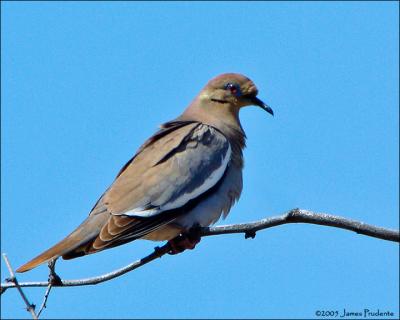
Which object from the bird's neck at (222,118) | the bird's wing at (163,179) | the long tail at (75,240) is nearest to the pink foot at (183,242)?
the bird's wing at (163,179)

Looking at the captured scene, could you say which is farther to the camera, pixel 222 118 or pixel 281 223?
pixel 222 118

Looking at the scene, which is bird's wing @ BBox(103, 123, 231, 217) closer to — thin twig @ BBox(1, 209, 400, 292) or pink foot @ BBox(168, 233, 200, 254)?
pink foot @ BBox(168, 233, 200, 254)

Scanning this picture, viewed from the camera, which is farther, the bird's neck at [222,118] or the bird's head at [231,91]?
the bird's head at [231,91]

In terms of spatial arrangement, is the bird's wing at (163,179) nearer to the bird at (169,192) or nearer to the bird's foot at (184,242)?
the bird at (169,192)

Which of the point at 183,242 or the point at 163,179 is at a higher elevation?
the point at 163,179

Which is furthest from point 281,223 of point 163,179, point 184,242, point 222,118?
point 222,118

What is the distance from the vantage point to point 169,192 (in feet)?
17.5

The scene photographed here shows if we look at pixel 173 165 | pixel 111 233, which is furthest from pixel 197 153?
pixel 111 233

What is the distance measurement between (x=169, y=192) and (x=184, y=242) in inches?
14.4

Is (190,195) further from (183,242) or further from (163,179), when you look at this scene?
(183,242)

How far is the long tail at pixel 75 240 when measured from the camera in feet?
15.3

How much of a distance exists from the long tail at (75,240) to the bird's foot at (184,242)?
0.51 meters

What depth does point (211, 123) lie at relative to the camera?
6.33m

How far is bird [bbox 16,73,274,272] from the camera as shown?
4930 millimetres
